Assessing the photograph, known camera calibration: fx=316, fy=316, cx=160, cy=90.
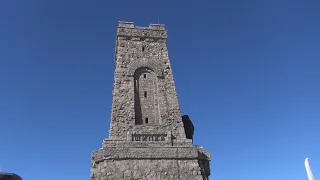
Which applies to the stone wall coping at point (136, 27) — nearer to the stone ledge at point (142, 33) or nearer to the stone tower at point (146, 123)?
the stone tower at point (146, 123)

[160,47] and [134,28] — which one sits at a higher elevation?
[134,28]

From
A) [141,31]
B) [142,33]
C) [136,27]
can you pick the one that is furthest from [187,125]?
[136,27]

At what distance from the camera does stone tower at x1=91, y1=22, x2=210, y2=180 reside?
1606 centimetres

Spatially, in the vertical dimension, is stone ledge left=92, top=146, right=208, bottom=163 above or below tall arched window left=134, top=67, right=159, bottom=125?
below

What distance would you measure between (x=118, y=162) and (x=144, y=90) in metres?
5.09

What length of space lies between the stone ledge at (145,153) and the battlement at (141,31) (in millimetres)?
8285

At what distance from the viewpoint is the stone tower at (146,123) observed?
52.7 ft

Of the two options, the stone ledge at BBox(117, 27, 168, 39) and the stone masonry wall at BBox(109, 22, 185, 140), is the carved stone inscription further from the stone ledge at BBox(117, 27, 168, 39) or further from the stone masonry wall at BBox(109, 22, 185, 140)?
the stone ledge at BBox(117, 27, 168, 39)

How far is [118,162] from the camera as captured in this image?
16016 mm

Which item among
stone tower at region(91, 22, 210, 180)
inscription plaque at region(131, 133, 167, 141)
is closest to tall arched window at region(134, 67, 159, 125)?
stone tower at region(91, 22, 210, 180)

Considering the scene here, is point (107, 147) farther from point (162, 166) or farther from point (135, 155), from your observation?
point (162, 166)

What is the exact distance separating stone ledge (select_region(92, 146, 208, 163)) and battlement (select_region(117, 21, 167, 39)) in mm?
8285

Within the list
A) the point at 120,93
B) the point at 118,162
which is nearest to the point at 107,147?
the point at 118,162

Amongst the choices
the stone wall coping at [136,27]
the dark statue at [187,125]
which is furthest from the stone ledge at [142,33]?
the dark statue at [187,125]
